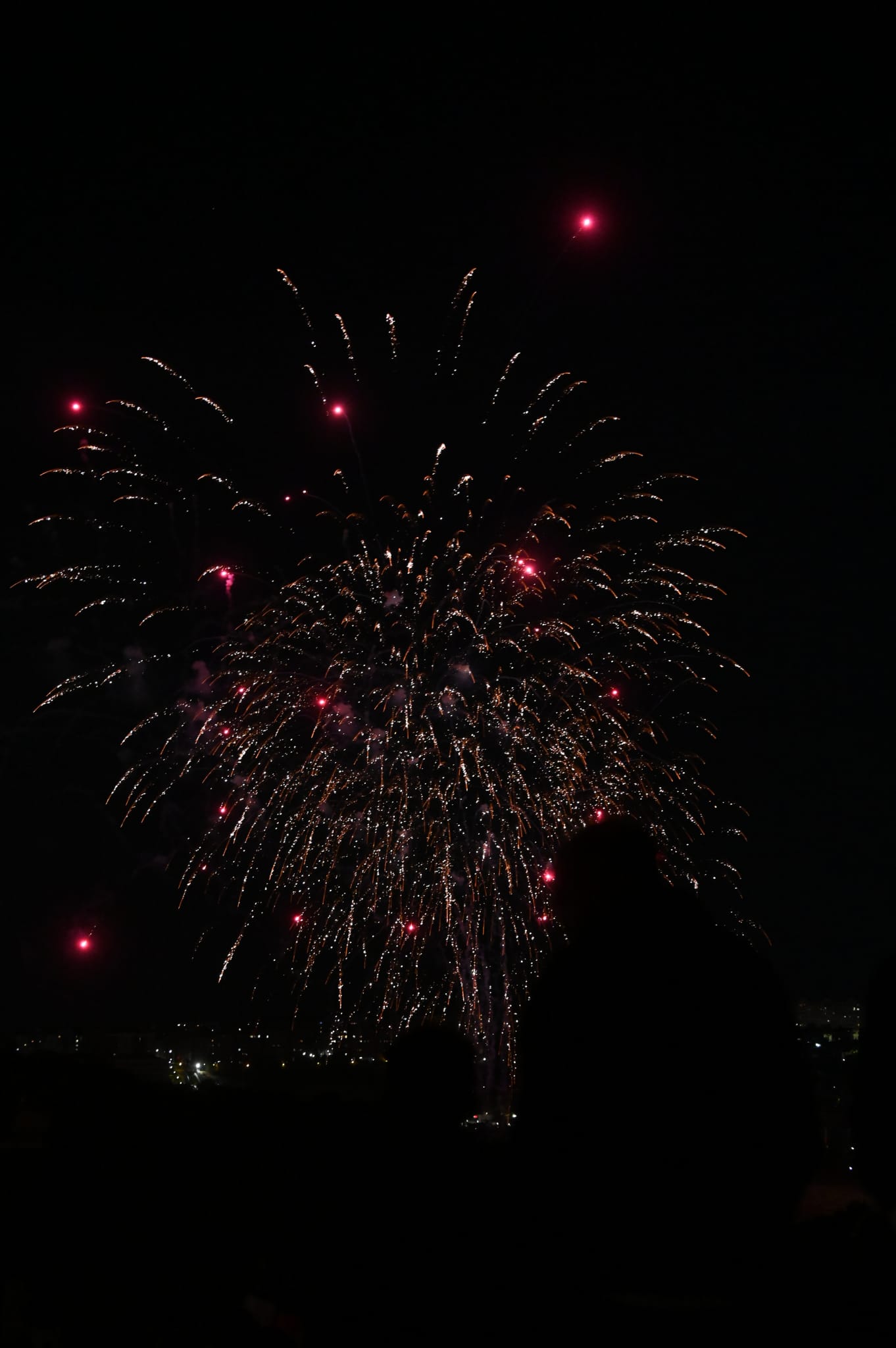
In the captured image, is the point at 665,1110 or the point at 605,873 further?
the point at 605,873

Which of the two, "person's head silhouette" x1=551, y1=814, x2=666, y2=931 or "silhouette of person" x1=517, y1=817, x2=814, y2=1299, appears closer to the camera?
"silhouette of person" x1=517, y1=817, x2=814, y2=1299

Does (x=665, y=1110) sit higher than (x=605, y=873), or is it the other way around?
(x=605, y=873)

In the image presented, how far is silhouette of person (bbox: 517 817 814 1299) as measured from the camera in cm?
251

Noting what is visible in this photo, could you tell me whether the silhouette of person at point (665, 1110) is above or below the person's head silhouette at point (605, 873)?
below

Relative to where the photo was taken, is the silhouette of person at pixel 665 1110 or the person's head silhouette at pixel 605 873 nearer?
the silhouette of person at pixel 665 1110

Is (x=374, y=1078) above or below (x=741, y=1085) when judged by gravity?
above

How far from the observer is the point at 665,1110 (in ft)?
8.37

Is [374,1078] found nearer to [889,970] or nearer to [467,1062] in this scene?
[467,1062]

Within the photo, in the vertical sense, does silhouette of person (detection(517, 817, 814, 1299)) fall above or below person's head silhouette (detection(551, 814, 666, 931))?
below

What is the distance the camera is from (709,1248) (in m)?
2.50

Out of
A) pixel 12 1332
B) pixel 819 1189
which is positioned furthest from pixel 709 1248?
pixel 819 1189

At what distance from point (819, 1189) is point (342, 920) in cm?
1290

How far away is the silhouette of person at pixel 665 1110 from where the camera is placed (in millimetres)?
2512

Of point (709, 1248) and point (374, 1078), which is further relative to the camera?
point (374, 1078)
